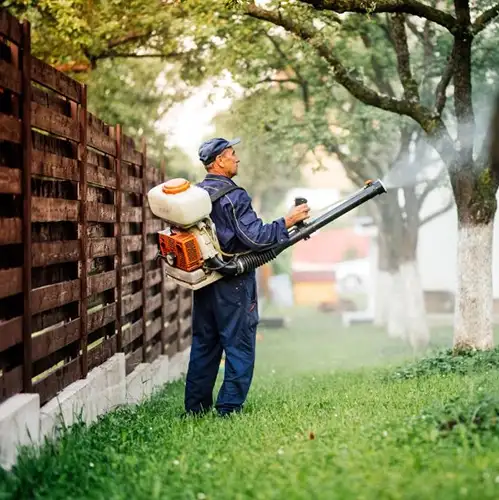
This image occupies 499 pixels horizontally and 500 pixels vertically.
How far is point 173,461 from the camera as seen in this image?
5414 mm

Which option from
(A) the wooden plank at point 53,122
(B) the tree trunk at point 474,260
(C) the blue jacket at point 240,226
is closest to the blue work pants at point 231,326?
(C) the blue jacket at point 240,226

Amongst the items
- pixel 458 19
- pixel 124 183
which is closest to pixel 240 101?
pixel 458 19

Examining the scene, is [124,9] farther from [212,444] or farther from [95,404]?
[212,444]

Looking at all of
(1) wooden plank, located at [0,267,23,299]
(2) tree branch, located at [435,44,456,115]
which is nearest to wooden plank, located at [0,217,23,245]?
(1) wooden plank, located at [0,267,23,299]

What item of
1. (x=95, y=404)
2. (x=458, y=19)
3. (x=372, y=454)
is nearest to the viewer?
(x=372, y=454)

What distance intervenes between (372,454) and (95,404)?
9.80 ft

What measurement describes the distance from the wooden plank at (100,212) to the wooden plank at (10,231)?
1940mm

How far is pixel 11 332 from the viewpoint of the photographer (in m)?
5.61

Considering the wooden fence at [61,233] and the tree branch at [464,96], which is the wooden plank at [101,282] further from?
the tree branch at [464,96]

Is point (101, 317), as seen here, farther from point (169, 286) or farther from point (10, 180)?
point (169, 286)

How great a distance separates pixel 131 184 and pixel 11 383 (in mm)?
4369

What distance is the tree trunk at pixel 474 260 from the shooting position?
1126 centimetres

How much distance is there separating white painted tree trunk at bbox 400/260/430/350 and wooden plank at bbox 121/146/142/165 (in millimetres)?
13833

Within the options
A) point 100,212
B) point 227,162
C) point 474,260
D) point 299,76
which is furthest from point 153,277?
point 299,76
